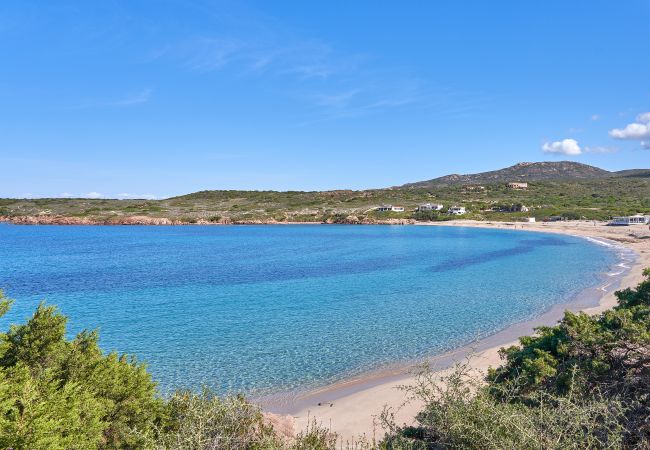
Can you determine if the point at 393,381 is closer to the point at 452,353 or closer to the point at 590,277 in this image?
the point at 452,353

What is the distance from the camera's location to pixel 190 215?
158750mm

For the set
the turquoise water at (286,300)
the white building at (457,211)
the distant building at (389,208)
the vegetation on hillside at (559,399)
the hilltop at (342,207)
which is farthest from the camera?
the distant building at (389,208)

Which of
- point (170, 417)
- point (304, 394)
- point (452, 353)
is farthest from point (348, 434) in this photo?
point (452, 353)

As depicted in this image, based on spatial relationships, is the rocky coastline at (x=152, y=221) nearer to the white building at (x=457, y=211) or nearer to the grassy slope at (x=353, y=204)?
the grassy slope at (x=353, y=204)

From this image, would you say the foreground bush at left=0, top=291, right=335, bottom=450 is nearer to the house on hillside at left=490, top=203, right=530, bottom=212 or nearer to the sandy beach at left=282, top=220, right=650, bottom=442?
the sandy beach at left=282, top=220, right=650, bottom=442

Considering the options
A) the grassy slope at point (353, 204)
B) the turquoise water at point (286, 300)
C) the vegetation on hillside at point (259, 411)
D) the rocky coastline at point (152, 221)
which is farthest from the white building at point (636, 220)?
the vegetation on hillside at point (259, 411)

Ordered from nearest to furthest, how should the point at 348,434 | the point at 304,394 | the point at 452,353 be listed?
the point at 348,434 < the point at 304,394 < the point at 452,353

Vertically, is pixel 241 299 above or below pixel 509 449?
below

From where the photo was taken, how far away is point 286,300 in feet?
121

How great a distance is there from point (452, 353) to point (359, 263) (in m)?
36.6

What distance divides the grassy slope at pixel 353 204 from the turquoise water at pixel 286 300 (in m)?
75.1

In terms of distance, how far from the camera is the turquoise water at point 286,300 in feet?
74.2

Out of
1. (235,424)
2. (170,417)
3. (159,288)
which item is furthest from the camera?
(159,288)

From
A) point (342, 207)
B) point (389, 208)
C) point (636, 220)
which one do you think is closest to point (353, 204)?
point (342, 207)
